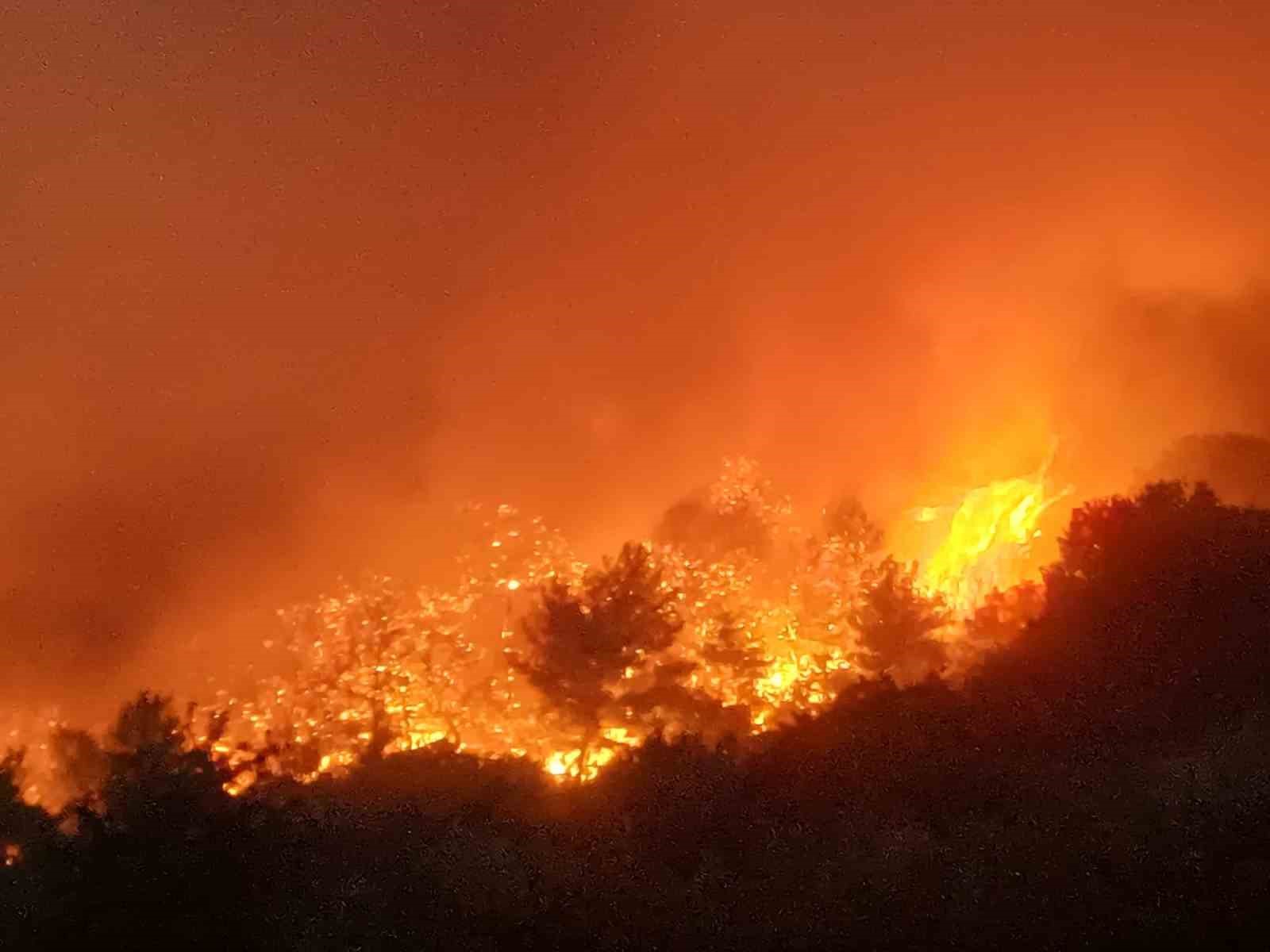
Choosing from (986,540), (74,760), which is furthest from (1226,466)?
(74,760)

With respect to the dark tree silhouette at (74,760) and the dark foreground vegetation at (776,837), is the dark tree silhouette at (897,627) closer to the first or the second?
the dark foreground vegetation at (776,837)

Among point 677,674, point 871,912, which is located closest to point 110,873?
point 871,912

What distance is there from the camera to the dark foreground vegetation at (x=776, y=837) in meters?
9.44

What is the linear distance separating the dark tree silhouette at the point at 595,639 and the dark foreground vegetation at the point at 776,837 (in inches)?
322

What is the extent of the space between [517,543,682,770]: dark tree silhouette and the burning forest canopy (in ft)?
0.14

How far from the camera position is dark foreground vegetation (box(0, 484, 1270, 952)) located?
944 centimetres

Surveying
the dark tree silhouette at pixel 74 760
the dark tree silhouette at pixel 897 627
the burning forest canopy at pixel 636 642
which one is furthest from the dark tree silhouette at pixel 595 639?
the dark tree silhouette at pixel 74 760

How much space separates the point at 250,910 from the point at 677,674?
15207 millimetres

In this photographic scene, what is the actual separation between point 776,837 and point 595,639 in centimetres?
1306

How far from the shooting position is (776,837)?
11.0 m

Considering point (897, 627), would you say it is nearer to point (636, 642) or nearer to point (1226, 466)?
point (636, 642)

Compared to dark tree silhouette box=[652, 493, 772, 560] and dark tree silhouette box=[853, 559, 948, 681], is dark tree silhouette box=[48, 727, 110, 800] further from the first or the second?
dark tree silhouette box=[652, 493, 772, 560]

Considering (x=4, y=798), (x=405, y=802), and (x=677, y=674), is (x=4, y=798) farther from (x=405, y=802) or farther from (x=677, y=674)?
(x=677, y=674)

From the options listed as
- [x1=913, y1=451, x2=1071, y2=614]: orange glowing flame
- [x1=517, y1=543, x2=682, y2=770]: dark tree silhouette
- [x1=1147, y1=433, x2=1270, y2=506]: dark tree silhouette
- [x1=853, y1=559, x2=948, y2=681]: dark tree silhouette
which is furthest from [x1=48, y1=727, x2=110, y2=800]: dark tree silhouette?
[x1=1147, y1=433, x2=1270, y2=506]: dark tree silhouette
